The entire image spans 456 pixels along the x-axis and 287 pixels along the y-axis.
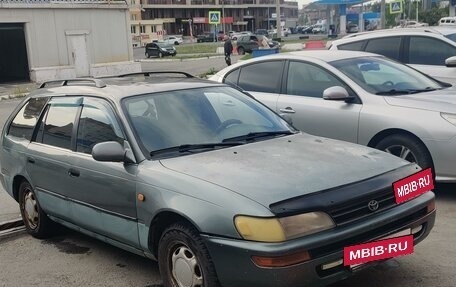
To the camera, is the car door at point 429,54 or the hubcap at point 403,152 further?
the car door at point 429,54

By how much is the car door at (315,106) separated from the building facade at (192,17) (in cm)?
7475

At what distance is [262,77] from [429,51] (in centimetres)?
313

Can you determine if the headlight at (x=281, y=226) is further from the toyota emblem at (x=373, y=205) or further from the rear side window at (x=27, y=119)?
the rear side window at (x=27, y=119)

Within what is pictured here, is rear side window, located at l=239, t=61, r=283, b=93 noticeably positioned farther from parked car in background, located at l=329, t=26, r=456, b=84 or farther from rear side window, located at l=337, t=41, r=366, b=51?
parked car in background, located at l=329, t=26, r=456, b=84

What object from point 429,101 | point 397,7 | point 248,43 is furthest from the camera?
point 248,43

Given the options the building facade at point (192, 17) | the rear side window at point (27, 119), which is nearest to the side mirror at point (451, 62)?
the rear side window at point (27, 119)

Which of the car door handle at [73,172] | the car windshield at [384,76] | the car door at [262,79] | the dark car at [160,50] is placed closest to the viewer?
the car door handle at [73,172]

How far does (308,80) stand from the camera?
7055 millimetres

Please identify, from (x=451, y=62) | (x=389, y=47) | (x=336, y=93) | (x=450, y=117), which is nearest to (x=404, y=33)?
(x=389, y=47)

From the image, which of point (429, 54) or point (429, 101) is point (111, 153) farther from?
point (429, 54)

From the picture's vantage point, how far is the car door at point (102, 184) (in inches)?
165

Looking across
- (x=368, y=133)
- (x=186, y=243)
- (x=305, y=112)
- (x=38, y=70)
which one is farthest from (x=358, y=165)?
(x=38, y=70)

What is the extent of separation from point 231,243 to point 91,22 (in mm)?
27660

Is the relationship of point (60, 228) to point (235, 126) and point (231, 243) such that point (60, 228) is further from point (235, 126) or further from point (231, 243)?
point (231, 243)
